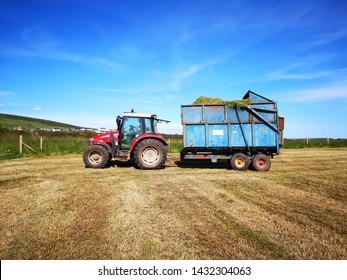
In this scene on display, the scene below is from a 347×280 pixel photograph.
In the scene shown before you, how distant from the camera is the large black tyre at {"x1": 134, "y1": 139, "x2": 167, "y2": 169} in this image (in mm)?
9438

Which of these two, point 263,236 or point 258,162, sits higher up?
point 258,162

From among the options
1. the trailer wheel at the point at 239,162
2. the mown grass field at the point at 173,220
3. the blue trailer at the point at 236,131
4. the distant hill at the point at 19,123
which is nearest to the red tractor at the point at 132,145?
the blue trailer at the point at 236,131

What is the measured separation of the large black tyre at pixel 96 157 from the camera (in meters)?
9.78

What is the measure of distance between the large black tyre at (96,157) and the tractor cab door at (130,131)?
2.64ft

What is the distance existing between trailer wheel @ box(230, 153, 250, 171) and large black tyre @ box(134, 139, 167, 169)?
283 cm

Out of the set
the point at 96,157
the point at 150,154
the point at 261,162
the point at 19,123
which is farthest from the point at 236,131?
the point at 19,123

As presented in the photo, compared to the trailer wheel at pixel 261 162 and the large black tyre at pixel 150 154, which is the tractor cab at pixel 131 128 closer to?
the large black tyre at pixel 150 154

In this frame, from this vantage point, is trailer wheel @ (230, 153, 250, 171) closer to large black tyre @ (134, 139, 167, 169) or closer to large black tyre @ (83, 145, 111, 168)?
large black tyre @ (134, 139, 167, 169)

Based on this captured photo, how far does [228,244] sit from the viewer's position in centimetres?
317

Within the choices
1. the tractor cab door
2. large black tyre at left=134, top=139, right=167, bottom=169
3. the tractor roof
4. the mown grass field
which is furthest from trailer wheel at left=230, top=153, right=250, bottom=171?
the tractor cab door

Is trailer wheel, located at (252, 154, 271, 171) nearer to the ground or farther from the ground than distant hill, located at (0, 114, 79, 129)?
nearer to the ground
